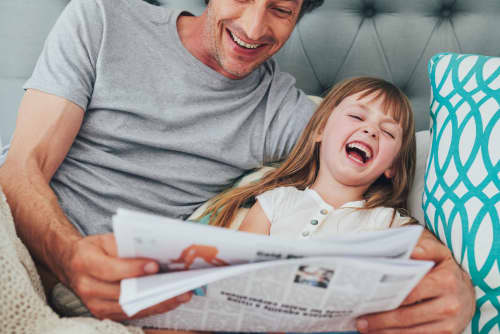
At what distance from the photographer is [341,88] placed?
1.23 m

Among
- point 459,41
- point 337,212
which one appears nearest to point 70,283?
point 337,212

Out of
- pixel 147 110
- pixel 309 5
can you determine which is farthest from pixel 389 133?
pixel 147 110

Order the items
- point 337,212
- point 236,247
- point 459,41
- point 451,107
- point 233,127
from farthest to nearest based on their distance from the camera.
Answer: point 459,41 < point 233,127 < point 337,212 < point 451,107 < point 236,247

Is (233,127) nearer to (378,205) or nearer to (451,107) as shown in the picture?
(378,205)

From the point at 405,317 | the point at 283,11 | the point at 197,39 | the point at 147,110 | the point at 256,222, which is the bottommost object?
the point at 256,222

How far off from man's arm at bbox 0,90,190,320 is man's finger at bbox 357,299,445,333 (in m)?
0.31

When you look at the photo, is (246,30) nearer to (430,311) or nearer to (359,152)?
(359,152)

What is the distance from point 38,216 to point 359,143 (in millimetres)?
743

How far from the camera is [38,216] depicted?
0.80 meters

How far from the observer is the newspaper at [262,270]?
0.51m

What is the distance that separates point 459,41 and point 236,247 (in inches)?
47.4

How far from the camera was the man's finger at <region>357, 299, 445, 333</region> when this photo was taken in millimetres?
660

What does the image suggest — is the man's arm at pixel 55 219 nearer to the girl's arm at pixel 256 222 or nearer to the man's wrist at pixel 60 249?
the man's wrist at pixel 60 249

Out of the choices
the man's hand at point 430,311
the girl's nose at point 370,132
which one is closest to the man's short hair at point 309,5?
the girl's nose at point 370,132
